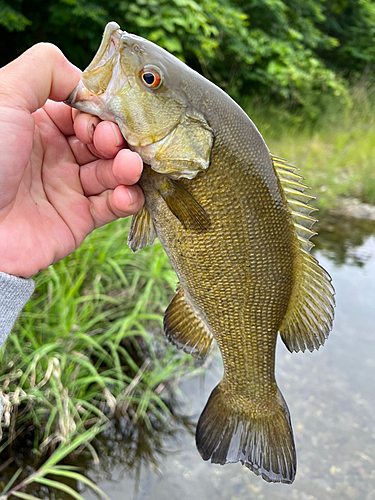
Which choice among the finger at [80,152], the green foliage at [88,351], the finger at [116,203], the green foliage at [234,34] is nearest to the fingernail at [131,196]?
the finger at [116,203]

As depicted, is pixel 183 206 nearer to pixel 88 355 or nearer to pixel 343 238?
pixel 88 355

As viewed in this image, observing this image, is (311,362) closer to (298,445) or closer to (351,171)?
(298,445)

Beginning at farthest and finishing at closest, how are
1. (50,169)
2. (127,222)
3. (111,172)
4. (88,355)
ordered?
(127,222)
(88,355)
(50,169)
(111,172)

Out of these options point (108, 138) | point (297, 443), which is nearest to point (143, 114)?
point (108, 138)

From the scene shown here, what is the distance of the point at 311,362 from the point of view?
3877mm

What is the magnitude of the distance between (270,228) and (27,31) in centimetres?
651

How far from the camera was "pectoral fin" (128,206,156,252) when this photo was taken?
1.57 metres

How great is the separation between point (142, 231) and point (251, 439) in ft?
3.21

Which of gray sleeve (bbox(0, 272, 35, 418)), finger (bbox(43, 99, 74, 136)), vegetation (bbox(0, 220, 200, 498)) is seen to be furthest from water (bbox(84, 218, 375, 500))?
finger (bbox(43, 99, 74, 136))

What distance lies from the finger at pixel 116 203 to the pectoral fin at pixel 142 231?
0.14ft

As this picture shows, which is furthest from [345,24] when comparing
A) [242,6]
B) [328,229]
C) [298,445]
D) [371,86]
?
[298,445]

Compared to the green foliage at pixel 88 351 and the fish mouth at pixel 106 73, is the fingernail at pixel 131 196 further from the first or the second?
the green foliage at pixel 88 351

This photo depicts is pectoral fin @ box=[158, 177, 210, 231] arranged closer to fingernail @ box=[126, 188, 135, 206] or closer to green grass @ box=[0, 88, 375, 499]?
fingernail @ box=[126, 188, 135, 206]

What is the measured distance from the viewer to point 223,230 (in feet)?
4.64
